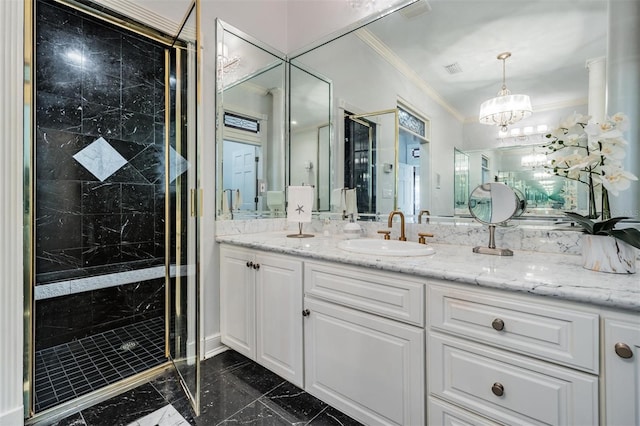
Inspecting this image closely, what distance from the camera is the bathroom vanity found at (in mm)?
850

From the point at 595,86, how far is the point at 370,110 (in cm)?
118

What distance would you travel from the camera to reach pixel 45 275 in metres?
2.33

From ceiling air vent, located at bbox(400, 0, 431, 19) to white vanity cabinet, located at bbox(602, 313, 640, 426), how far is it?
1790 mm

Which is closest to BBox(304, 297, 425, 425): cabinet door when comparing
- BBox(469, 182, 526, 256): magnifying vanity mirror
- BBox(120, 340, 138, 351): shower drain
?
BBox(469, 182, 526, 256): magnifying vanity mirror

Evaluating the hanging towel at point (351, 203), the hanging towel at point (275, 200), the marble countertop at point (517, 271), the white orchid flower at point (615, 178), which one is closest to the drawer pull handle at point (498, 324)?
the marble countertop at point (517, 271)

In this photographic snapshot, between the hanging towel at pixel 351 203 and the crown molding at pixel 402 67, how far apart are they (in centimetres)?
80

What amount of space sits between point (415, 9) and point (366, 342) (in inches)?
75.5

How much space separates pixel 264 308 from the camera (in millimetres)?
1770

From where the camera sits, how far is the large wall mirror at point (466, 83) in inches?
54.2

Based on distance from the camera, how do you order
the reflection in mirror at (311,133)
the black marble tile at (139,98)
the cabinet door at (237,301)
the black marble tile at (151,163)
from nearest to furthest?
the cabinet door at (237,301)
the reflection in mirror at (311,133)
the black marble tile at (139,98)
the black marble tile at (151,163)

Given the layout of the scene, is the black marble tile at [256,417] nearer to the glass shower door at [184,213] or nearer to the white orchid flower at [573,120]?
the glass shower door at [184,213]

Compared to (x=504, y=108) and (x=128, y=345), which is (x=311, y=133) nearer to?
(x=504, y=108)
